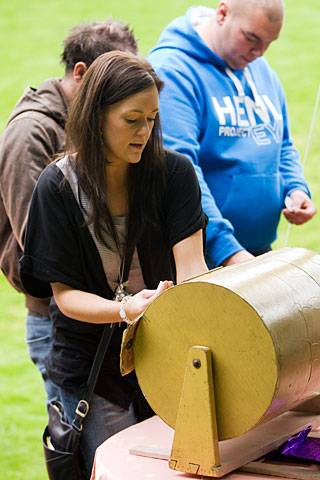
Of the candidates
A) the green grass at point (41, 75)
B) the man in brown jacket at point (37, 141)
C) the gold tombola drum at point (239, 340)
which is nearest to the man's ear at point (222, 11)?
the man in brown jacket at point (37, 141)

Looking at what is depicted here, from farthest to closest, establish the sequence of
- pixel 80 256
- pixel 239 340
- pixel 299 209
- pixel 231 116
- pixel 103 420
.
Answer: pixel 299 209 → pixel 231 116 → pixel 103 420 → pixel 80 256 → pixel 239 340

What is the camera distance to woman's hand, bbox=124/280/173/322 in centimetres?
264

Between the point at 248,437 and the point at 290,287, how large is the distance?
0.39 m

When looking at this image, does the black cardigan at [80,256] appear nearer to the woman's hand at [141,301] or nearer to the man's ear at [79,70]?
the woman's hand at [141,301]

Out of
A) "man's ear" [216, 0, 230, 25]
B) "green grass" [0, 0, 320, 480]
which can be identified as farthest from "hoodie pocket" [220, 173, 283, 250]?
"green grass" [0, 0, 320, 480]

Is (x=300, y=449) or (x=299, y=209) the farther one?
(x=299, y=209)

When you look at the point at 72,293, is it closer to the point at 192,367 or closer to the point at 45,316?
the point at 192,367

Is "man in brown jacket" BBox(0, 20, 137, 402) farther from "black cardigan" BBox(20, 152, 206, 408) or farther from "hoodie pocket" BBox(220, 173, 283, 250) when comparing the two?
"hoodie pocket" BBox(220, 173, 283, 250)

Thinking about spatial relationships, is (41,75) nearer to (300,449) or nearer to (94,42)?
(94,42)

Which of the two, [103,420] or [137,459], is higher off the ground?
[137,459]

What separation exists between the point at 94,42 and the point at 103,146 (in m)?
0.82

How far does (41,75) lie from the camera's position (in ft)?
36.4

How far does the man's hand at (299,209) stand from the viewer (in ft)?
13.8

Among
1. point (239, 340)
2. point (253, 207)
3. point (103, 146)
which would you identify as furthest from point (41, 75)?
point (239, 340)
